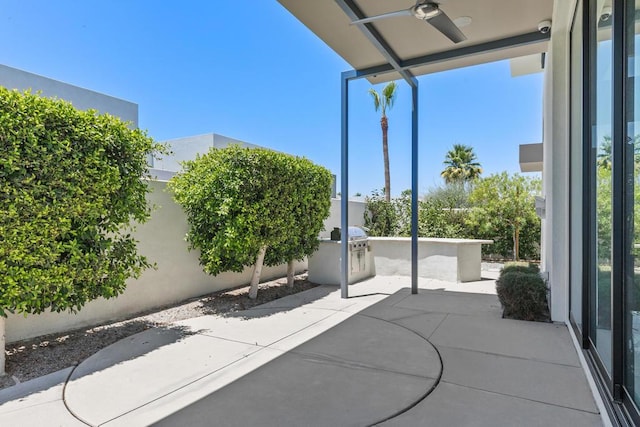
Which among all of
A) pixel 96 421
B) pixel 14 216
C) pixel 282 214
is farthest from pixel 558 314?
pixel 14 216

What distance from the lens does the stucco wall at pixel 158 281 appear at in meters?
4.27

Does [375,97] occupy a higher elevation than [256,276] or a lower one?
higher

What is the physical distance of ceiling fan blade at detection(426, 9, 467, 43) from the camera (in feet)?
12.3

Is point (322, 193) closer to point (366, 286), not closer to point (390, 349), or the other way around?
point (366, 286)

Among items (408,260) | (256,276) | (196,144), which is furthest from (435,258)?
(196,144)

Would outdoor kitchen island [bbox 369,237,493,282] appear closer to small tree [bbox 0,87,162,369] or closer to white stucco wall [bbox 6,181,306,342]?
white stucco wall [bbox 6,181,306,342]

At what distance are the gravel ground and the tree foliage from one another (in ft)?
1.60

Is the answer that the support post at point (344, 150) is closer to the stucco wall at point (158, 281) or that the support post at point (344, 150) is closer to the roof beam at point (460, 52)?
the roof beam at point (460, 52)

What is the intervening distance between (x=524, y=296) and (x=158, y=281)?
16.2 ft

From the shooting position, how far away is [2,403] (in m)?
2.69

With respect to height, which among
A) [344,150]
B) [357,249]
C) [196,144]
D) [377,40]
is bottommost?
[357,249]

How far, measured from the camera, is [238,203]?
525 centimetres

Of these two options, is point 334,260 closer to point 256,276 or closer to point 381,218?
point 256,276

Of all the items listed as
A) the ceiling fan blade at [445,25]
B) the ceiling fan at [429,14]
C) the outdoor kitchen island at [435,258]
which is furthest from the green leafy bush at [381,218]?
the ceiling fan at [429,14]
